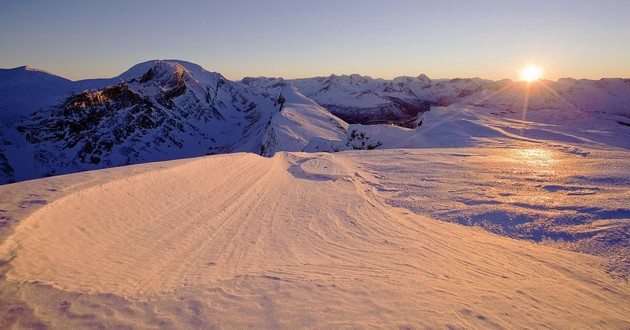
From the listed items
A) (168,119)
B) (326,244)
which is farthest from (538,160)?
(168,119)

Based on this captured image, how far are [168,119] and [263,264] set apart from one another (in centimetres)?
9990

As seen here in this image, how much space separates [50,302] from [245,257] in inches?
108

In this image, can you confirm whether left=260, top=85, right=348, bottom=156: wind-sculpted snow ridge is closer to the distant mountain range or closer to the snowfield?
the distant mountain range

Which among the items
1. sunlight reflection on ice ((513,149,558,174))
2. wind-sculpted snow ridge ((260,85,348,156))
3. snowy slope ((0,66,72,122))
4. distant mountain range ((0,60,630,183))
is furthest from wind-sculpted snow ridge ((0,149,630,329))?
snowy slope ((0,66,72,122))

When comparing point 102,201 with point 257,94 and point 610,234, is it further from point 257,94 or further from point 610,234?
point 257,94

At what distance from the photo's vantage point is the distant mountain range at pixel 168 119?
52513 millimetres

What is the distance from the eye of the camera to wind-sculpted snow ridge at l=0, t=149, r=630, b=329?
3.52m

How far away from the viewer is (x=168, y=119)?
94688mm

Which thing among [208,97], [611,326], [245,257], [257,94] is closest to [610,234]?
[611,326]

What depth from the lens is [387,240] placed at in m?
6.75

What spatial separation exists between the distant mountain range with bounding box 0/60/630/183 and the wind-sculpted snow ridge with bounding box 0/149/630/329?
807 inches

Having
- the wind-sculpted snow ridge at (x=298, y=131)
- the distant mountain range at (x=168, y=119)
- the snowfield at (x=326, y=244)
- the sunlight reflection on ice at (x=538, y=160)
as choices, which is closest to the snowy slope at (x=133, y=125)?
the distant mountain range at (x=168, y=119)

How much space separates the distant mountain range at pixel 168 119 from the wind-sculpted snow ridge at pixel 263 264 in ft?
67.3

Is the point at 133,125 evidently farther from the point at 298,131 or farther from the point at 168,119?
the point at 298,131
